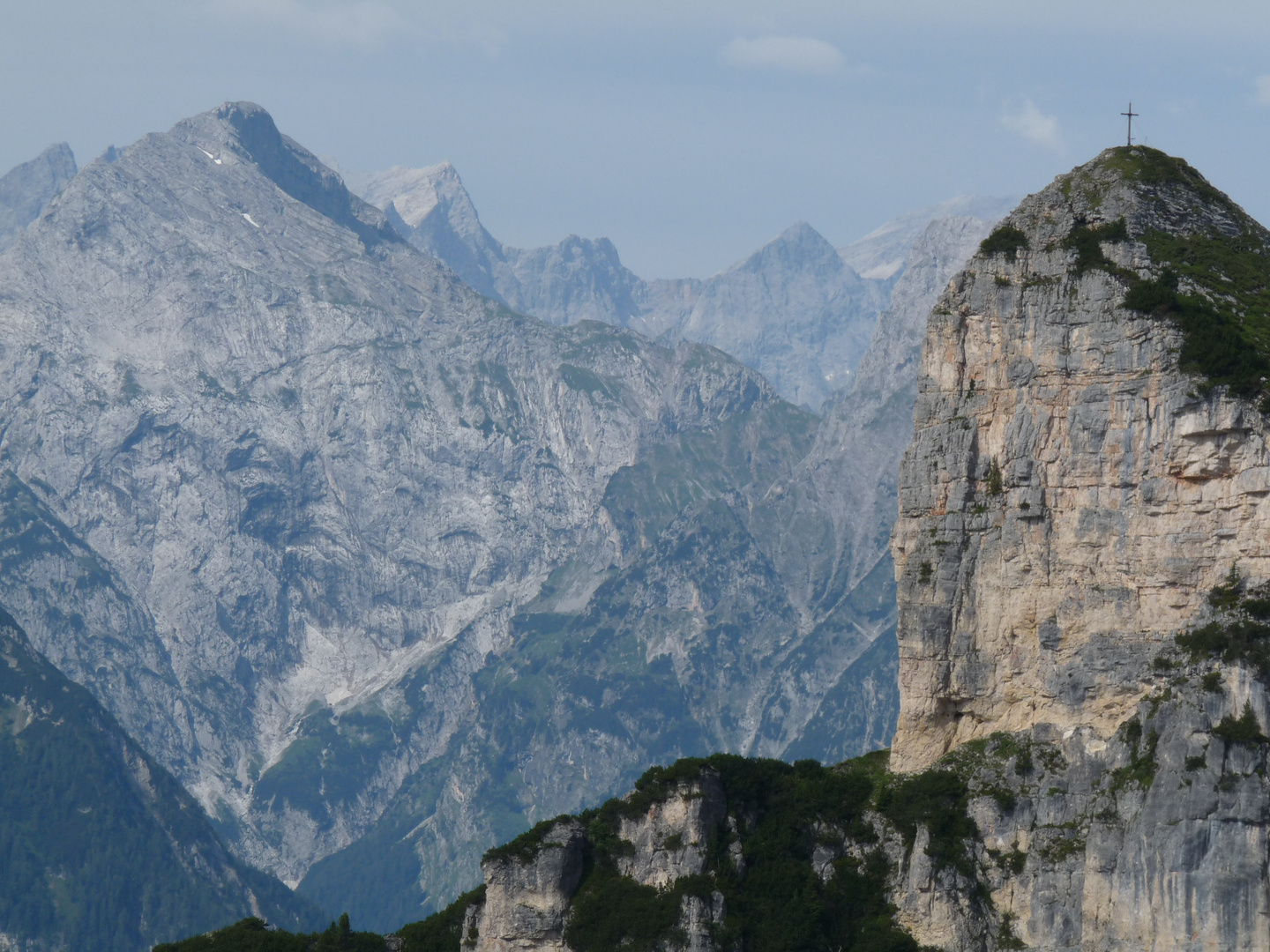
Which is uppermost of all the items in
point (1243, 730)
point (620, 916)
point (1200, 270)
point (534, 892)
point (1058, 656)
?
point (1200, 270)

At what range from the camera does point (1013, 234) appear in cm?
14862

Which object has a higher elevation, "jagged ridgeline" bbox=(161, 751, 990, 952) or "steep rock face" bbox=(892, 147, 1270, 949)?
"steep rock face" bbox=(892, 147, 1270, 949)

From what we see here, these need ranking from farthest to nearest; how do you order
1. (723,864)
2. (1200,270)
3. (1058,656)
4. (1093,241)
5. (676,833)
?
(676,833) < (723,864) < (1093,241) < (1200,270) < (1058,656)

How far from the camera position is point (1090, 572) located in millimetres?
137250

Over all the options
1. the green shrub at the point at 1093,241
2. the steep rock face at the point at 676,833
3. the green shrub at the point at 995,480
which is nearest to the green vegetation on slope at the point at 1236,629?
the green shrub at the point at 995,480

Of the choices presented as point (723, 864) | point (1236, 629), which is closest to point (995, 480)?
point (1236, 629)

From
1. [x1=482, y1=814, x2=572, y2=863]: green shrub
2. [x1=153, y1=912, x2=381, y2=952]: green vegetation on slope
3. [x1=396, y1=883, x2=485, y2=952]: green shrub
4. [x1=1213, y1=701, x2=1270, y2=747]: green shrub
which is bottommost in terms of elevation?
[x1=153, y1=912, x2=381, y2=952]: green vegetation on slope

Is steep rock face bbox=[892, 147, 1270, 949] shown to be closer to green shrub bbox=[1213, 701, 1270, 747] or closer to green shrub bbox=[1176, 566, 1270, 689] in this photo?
green shrub bbox=[1213, 701, 1270, 747]

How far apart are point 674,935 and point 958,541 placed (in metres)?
36.5

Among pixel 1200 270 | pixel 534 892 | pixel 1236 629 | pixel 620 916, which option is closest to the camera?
pixel 1236 629

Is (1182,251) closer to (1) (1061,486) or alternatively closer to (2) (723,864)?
(1) (1061,486)

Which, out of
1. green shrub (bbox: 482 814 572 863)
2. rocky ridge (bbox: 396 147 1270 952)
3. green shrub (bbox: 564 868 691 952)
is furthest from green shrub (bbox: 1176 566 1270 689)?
green shrub (bbox: 482 814 572 863)

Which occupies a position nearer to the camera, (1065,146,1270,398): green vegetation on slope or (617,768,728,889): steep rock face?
(1065,146,1270,398): green vegetation on slope

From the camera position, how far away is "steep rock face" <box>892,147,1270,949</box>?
12600cm
